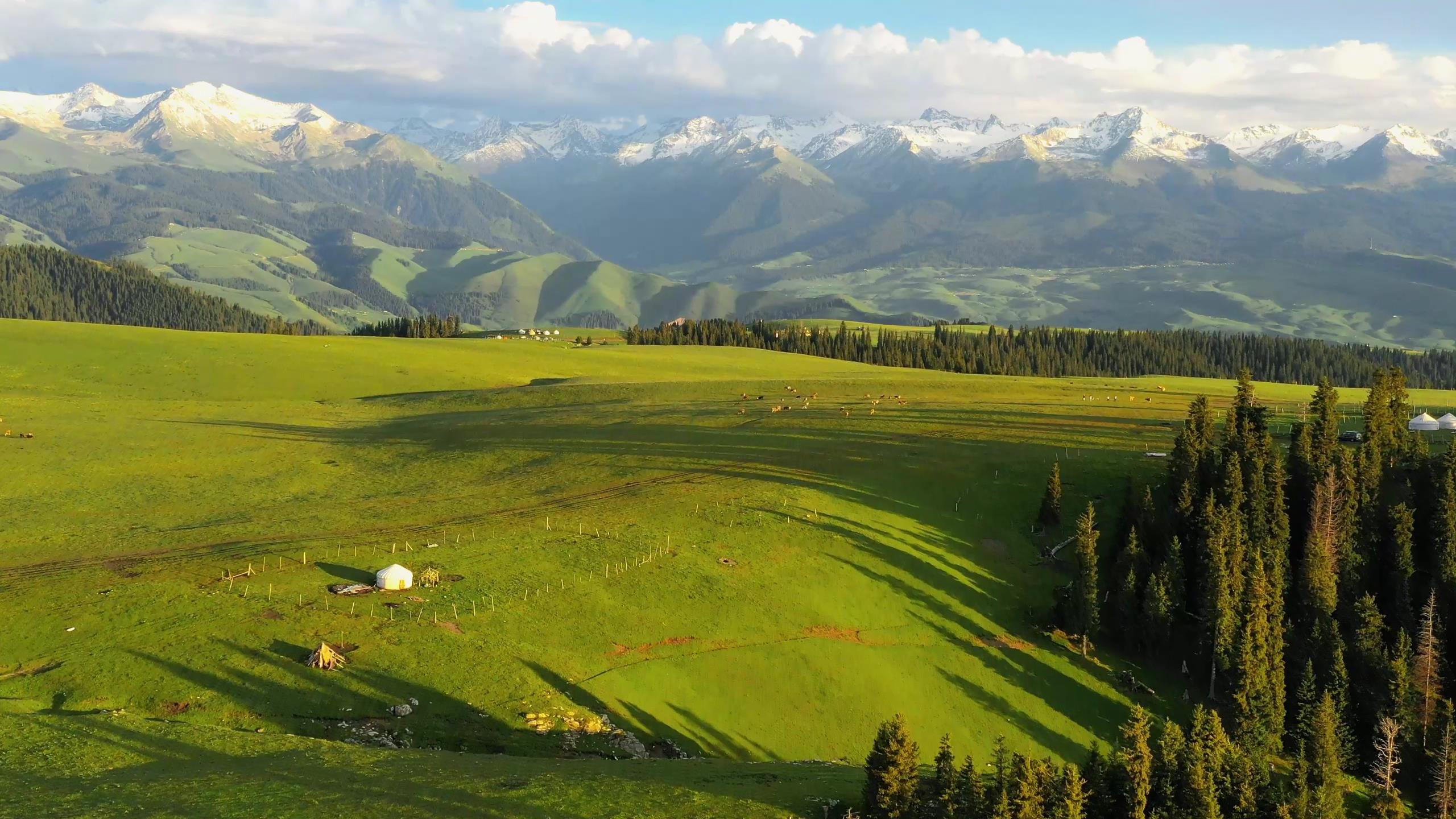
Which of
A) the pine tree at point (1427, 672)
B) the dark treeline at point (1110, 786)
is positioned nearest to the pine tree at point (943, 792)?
the dark treeline at point (1110, 786)

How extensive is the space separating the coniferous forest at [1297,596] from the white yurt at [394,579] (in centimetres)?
3395

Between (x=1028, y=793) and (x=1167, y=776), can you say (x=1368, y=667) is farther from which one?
(x=1028, y=793)

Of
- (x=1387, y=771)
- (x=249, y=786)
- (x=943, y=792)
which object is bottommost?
(x=1387, y=771)

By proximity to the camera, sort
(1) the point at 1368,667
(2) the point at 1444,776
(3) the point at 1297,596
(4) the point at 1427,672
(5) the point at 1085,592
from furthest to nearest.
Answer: (3) the point at 1297,596 < (5) the point at 1085,592 < (1) the point at 1368,667 < (4) the point at 1427,672 < (2) the point at 1444,776

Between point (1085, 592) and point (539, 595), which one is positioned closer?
point (539, 595)

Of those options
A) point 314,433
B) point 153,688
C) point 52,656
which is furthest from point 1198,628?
point 314,433

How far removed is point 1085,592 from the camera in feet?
260

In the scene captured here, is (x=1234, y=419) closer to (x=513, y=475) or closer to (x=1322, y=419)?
(x=1322, y=419)

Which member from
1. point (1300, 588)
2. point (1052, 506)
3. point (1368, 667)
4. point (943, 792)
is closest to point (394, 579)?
point (943, 792)

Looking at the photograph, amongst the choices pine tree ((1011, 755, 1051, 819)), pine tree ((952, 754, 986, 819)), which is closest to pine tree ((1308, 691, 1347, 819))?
pine tree ((1011, 755, 1051, 819))

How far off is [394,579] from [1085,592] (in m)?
47.0

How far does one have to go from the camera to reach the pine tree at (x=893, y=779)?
4388cm

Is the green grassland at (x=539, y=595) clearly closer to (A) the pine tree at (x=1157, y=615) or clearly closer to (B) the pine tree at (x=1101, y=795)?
(A) the pine tree at (x=1157, y=615)

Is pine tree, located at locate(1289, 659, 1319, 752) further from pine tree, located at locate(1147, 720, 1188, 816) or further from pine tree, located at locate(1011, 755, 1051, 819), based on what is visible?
pine tree, located at locate(1011, 755, 1051, 819)
